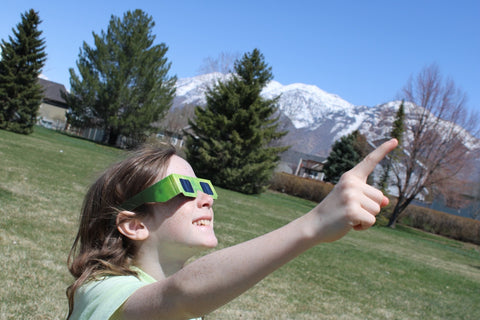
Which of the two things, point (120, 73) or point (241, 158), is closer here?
point (241, 158)

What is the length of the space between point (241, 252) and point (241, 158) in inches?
1007

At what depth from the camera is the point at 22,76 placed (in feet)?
78.9

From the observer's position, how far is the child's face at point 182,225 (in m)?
1.58

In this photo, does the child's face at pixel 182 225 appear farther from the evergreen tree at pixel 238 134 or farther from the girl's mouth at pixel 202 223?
the evergreen tree at pixel 238 134

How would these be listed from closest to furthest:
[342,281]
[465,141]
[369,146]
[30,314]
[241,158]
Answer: [30,314] < [342,281] < [241,158] < [465,141] < [369,146]

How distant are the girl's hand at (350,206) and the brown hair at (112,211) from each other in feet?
2.83

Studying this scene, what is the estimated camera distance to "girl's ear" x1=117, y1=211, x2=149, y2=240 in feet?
5.46

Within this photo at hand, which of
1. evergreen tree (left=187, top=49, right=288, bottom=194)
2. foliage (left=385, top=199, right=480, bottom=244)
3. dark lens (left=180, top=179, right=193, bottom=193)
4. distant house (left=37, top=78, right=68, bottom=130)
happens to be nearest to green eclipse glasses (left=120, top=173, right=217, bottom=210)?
dark lens (left=180, top=179, right=193, bottom=193)

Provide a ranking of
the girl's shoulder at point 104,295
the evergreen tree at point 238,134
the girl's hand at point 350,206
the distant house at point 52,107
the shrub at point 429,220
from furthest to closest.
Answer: the distant house at point 52,107 < the shrub at point 429,220 < the evergreen tree at point 238,134 < the girl's shoulder at point 104,295 < the girl's hand at point 350,206

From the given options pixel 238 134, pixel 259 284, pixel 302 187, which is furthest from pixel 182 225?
pixel 302 187

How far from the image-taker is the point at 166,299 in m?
1.20

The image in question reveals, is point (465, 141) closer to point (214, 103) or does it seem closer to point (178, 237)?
point (214, 103)

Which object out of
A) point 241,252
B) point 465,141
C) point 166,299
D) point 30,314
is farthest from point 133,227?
point 465,141

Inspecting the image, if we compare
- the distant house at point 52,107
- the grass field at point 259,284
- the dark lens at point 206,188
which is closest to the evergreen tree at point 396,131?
the grass field at point 259,284
